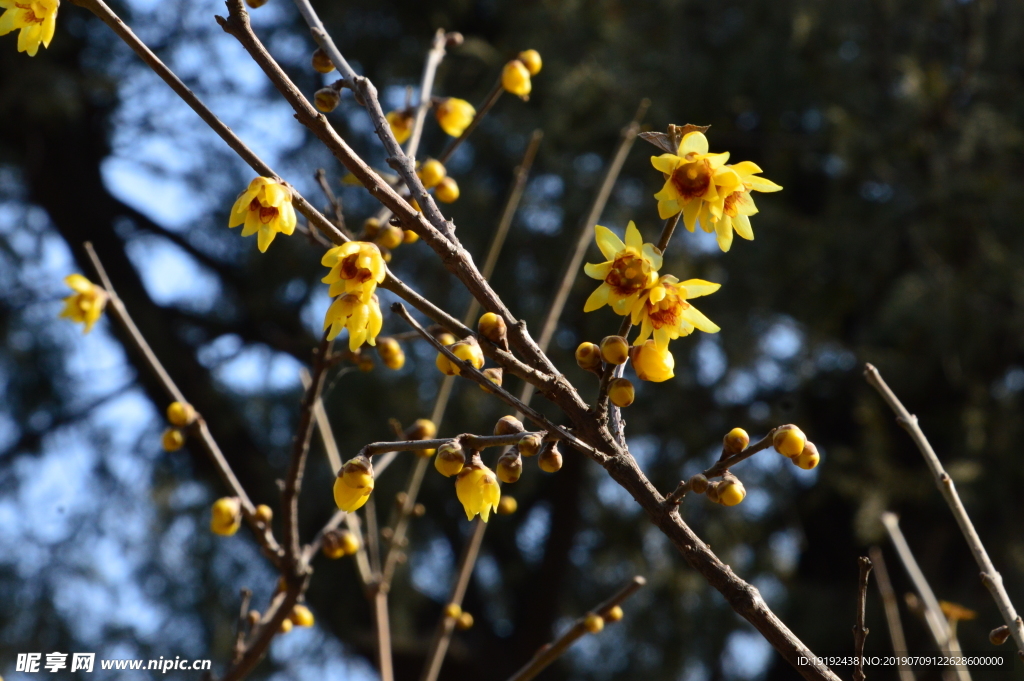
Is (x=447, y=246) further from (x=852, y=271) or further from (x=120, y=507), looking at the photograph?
(x=120, y=507)

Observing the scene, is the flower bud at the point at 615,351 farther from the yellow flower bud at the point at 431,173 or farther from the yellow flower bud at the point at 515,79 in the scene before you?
the yellow flower bud at the point at 515,79

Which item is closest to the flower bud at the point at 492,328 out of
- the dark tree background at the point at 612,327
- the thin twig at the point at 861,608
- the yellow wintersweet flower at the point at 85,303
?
the thin twig at the point at 861,608

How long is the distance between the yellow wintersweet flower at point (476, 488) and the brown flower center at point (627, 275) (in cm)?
15

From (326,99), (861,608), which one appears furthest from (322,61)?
(861,608)

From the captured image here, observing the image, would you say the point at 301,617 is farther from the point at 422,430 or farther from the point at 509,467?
the point at 509,467

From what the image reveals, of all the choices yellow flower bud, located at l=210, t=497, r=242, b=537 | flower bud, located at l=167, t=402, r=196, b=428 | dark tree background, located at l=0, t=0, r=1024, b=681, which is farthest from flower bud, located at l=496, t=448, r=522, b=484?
dark tree background, located at l=0, t=0, r=1024, b=681

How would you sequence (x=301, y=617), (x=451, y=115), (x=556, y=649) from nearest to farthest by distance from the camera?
(x=556, y=649) < (x=301, y=617) < (x=451, y=115)

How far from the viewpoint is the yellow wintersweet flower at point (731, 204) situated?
0.55 metres

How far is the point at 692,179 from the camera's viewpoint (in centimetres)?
55

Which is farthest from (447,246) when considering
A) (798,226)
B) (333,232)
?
(798,226)

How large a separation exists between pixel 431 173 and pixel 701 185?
430 mm

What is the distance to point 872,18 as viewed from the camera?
2.92m

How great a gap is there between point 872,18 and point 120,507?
3.31 metres

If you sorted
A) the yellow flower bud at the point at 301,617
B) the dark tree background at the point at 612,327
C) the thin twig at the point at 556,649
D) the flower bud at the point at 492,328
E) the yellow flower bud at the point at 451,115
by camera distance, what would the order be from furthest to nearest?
the dark tree background at the point at 612,327 → the yellow flower bud at the point at 451,115 → the yellow flower bud at the point at 301,617 → the thin twig at the point at 556,649 → the flower bud at the point at 492,328
